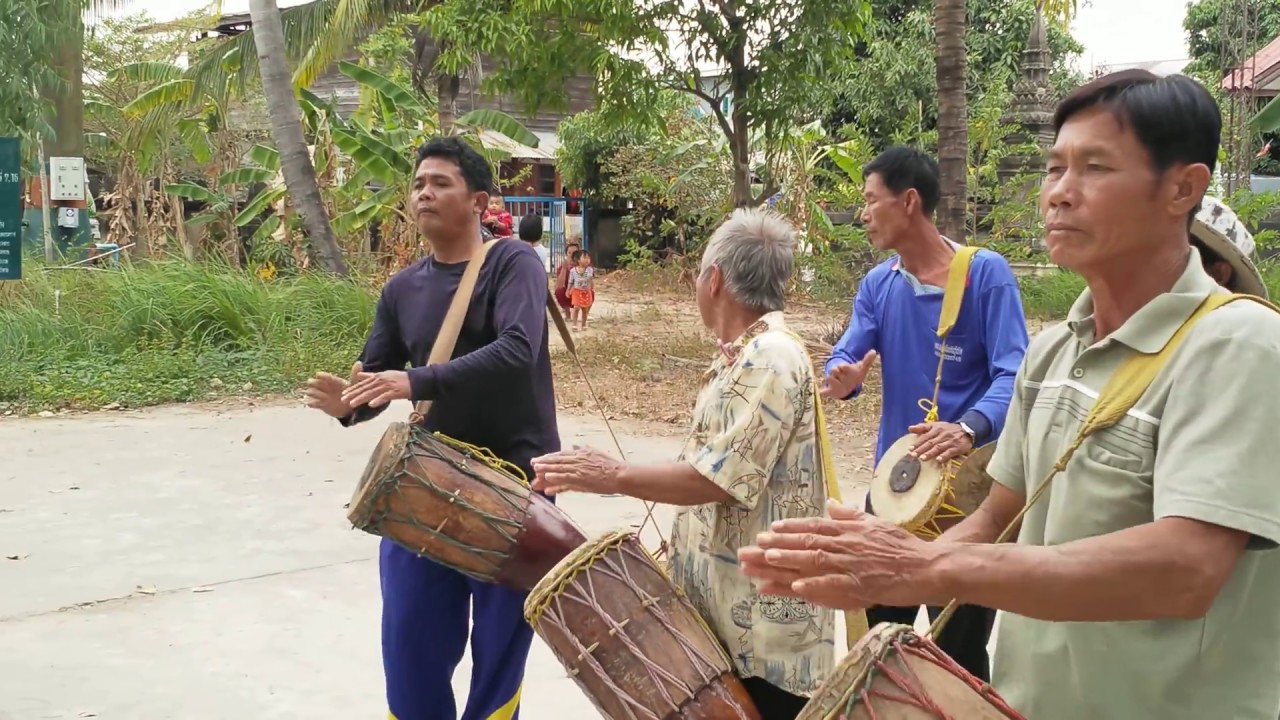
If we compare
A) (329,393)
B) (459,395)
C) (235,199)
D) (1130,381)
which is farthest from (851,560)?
(235,199)

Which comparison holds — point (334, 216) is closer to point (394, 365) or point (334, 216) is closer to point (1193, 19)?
point (394, 365)

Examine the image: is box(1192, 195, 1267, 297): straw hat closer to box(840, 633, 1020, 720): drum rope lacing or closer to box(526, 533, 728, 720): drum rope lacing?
box(840, 633, 1020, 720): drum rope lacing

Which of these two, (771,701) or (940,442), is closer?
(771,701)

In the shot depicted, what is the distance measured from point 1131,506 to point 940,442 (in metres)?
1.68

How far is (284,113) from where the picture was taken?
Result: 39.2 feet

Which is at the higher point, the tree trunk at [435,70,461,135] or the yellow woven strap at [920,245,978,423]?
the tree trunk at [435,70,461,135]

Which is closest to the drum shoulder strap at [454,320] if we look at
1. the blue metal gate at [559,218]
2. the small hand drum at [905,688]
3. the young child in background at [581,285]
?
the small hand drum at [905,688]

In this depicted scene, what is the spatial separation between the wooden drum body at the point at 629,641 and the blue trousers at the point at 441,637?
2.82 ft

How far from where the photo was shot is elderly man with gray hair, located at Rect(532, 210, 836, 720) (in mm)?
2340

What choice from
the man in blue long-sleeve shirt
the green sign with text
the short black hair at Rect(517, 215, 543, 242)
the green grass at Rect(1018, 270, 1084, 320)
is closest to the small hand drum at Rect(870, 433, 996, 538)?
the man in blue long-sleeve shirt

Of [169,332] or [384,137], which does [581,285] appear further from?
[169,332]

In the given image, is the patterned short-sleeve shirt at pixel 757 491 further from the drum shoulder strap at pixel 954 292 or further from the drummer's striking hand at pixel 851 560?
the drum shoulder strap at pixel 954 292

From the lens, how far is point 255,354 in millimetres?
10859

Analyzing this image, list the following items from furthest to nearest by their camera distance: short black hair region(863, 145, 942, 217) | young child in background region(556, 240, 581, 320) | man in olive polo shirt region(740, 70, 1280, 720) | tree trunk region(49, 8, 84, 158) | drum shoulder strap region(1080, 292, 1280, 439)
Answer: young child in background region(556, 240, 581, 320), tree trunk region(49, 8, 84, 158), short black hair region(863, 145, 942, 217), drum shoulder strap region(1080, 292, 1280, 439), man in olive polo shirt region(740, 70, 1280, 720)
